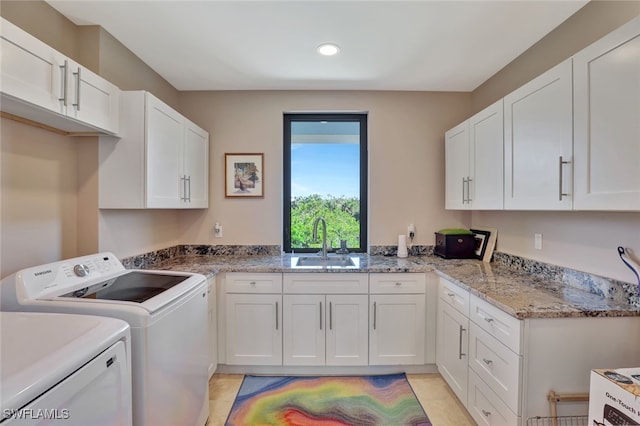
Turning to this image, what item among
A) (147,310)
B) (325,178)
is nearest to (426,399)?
(147,310)

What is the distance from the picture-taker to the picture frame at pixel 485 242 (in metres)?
2.42

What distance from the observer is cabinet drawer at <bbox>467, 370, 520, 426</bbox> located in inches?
54.6

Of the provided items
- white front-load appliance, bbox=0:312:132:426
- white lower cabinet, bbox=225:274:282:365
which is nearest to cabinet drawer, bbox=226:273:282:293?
white lower cabinet, bbox=225:274:282:365

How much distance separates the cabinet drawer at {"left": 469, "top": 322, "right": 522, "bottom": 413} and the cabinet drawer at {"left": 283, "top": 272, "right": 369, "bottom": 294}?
80cm

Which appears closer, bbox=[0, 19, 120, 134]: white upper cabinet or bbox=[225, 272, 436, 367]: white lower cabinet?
bbox=[0, 19, 120, 134]: white upper cabinet

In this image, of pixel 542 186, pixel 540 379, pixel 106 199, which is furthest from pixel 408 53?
pixel 106 199

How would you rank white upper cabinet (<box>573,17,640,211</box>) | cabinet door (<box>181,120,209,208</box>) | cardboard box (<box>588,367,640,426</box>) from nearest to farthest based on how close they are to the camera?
cardboard box (<box>588,367,640,426</box>)
white upper cabinet (<box>573,17,640,211</box>)
cabinet door (<box>181,120,209,208</box>)

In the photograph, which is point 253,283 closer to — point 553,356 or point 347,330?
point 347,330

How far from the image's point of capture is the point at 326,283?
2.23 metres

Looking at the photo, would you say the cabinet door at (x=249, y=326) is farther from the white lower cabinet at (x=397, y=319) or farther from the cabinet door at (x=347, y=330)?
the white lower cabinet at (x=397, y=319)

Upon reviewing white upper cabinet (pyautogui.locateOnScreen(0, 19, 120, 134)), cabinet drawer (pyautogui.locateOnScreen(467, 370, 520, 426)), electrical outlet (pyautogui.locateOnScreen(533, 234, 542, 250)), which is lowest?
cabinet drawer (pyautogui.locateOnScreen(467, 370, 520, 426))

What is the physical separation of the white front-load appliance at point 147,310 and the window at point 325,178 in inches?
53.7

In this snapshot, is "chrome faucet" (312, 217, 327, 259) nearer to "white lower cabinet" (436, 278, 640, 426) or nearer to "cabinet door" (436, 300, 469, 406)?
"cabinet door" (436, 300, 469, 406)

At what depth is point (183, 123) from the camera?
228 cm
